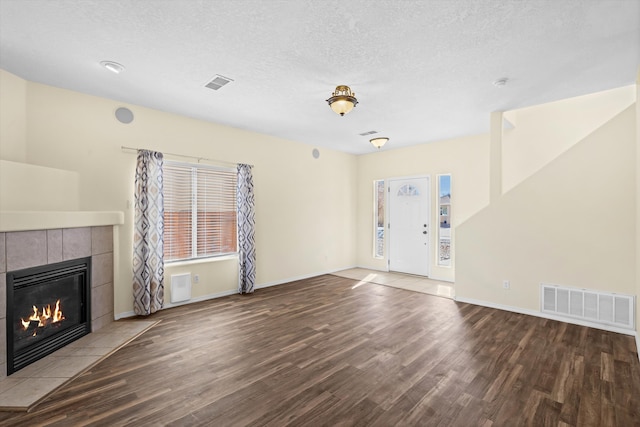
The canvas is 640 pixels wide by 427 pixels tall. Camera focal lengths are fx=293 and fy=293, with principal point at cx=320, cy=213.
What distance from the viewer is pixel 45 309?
2969 mm

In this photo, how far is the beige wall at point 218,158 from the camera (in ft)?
11.5

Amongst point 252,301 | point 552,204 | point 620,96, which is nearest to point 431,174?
point 552,204

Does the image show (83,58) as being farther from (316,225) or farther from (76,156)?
(316,225)

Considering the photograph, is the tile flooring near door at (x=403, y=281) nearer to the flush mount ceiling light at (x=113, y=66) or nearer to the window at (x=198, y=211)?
the window at (x=198, y=211)

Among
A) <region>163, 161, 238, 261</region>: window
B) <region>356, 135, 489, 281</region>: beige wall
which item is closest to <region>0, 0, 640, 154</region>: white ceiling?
<region>163, 161, 238, 261</region>: window

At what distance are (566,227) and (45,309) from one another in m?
6.11

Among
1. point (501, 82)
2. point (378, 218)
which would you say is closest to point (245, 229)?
point (378, 218)

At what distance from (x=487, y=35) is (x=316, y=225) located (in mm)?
4703

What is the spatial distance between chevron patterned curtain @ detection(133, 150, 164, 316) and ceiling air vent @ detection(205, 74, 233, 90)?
139 centimetres

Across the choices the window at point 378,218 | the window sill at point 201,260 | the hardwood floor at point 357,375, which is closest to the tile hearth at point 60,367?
the hardwood floor at point 357,375

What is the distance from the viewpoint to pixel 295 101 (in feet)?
12.7

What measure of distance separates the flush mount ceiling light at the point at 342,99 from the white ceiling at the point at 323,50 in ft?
0.30

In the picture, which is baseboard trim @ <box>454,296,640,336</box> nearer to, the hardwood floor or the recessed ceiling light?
the hardwood floor

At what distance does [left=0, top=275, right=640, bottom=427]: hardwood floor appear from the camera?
2023mm
